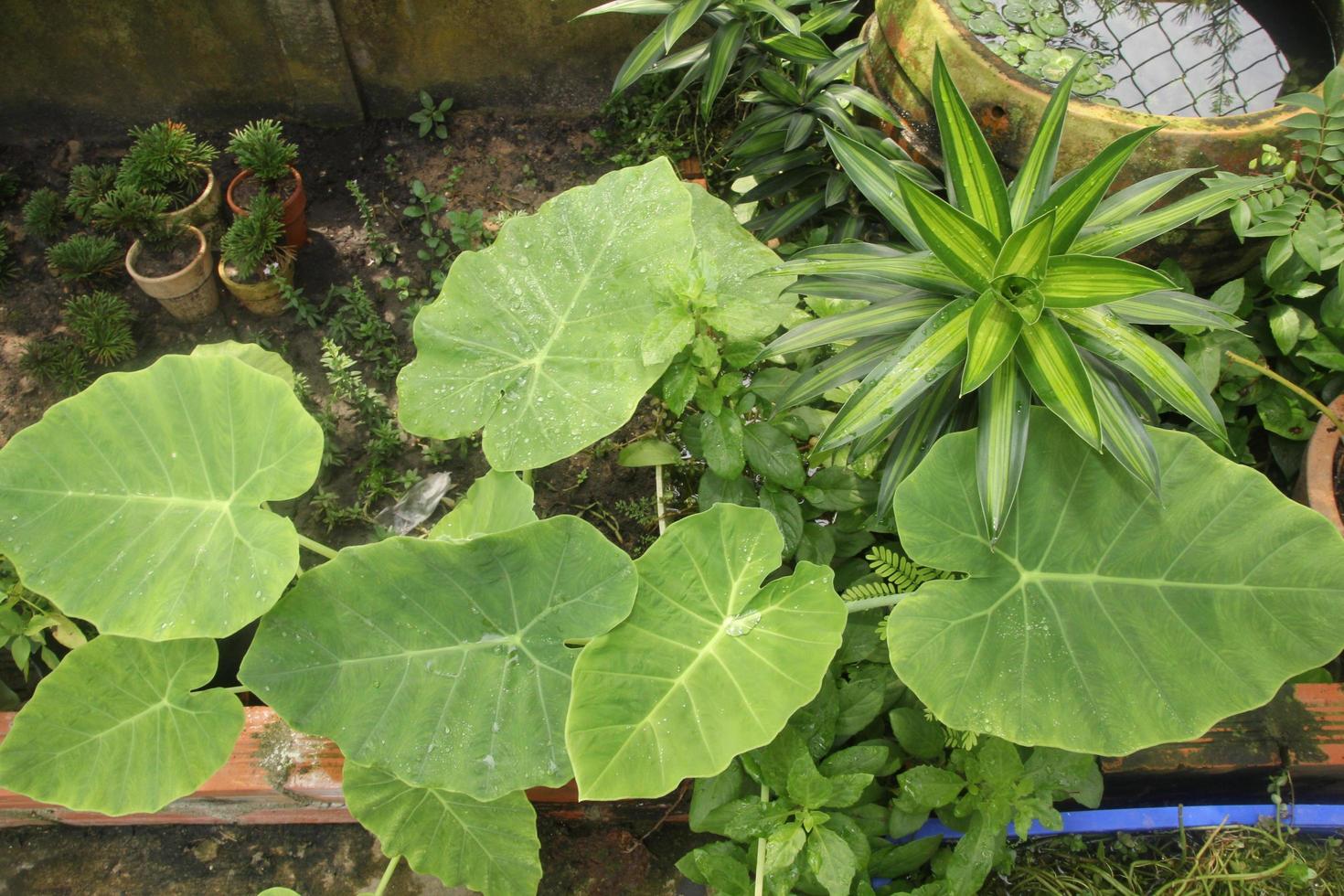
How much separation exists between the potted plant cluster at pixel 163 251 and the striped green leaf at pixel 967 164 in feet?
6.88

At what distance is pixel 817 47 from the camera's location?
6.70 ft

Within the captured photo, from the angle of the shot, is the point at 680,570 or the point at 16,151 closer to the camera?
the point at 680,570

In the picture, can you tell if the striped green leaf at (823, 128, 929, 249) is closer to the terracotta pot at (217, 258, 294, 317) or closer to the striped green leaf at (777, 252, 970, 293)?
the striped green leaf at (777, 252, 970, 293)

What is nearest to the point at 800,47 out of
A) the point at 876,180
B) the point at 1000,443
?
the point at 876,180

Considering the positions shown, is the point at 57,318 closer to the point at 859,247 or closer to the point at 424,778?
the point at 424,778

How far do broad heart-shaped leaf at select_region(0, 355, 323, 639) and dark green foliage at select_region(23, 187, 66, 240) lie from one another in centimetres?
153

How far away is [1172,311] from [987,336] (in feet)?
1.14

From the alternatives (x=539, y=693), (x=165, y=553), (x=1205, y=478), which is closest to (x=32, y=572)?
(x=165, y=553)

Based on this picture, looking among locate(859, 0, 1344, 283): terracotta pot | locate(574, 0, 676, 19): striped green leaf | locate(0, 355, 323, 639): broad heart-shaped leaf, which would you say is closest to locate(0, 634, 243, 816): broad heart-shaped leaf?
locate(0, 355, 323, 639): broad heart-shaped leaf

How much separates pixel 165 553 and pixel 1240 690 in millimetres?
1823

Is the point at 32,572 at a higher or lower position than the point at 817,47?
lower

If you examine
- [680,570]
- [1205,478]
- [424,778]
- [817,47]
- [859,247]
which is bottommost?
[424,778]

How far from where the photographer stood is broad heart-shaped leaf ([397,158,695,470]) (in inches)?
70.6

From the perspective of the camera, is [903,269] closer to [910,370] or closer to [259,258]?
[910,370]
